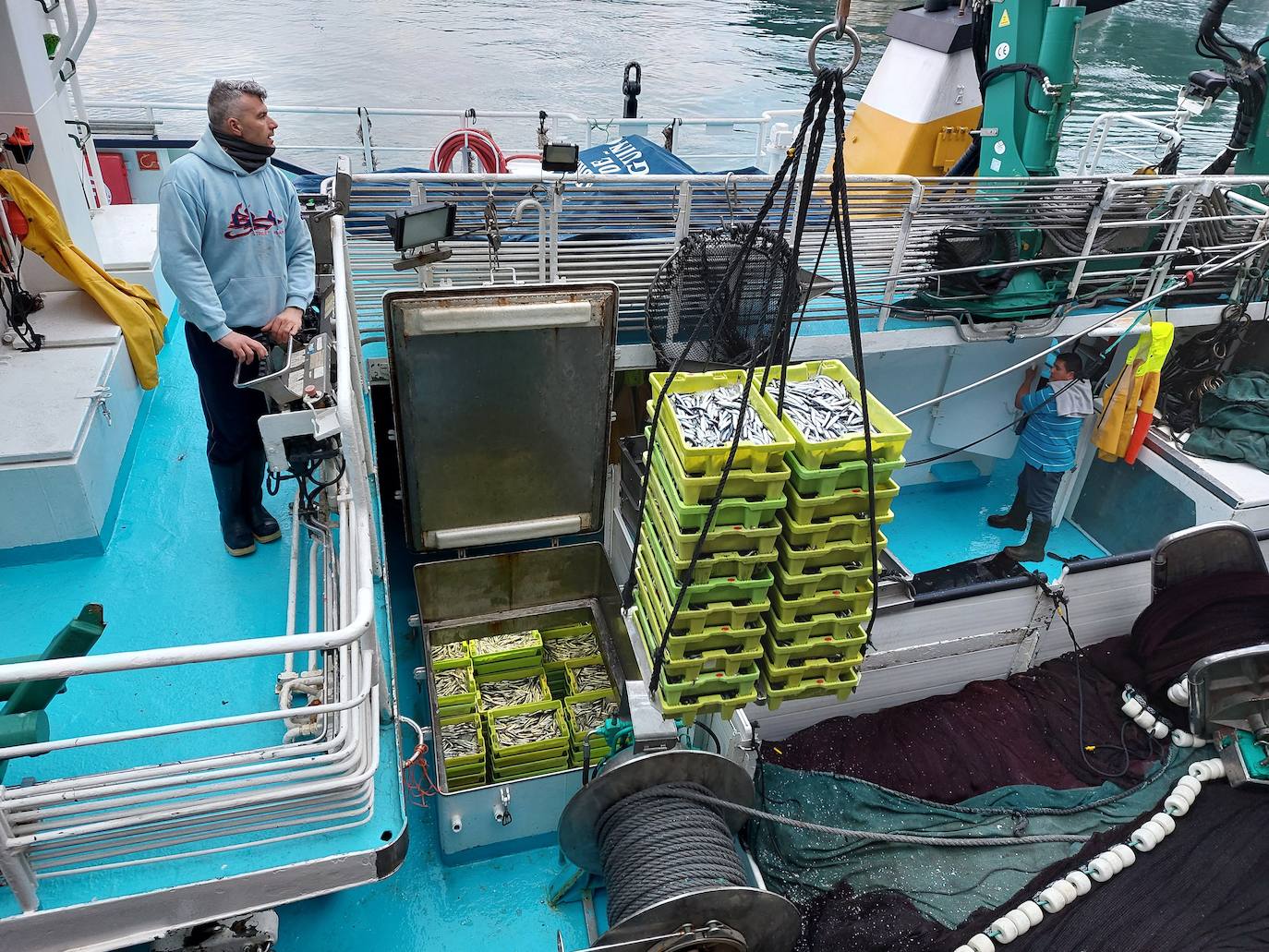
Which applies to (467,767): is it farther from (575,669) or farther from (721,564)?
(721,564)

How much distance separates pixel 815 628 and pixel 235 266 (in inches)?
117

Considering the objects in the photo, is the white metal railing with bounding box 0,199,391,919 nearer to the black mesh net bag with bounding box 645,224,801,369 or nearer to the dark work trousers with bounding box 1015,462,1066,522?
the black mesh net bag with bounding box 645,224,801,369

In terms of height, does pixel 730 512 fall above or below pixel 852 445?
below

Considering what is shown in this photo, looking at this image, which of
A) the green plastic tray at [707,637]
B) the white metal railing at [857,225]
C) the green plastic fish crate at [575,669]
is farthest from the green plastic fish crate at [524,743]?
the white metal railing at [857,225]

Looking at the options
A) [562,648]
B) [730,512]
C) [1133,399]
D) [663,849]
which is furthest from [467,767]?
[1133,399]

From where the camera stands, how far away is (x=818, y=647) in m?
3.61

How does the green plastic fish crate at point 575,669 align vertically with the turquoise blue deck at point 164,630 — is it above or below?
below

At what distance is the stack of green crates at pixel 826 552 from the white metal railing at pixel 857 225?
2474 millimetres

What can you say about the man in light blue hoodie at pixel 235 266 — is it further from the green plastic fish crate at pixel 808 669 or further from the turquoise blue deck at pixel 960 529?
the turquoise blue deck at pixel 960 529

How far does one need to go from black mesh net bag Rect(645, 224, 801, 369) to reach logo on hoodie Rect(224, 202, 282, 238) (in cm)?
249

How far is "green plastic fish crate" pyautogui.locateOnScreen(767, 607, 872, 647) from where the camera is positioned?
349cm

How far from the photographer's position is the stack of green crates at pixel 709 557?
123 inches

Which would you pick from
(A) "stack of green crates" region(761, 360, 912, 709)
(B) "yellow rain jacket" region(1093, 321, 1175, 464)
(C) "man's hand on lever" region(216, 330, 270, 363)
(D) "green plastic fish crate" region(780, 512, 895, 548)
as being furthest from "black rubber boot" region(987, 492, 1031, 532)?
(C) "man's hand on lever" region(216, 330, 270, 363)

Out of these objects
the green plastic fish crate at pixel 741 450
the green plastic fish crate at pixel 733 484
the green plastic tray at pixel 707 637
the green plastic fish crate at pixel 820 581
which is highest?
the green plastic fish crate at pixel 741 450
